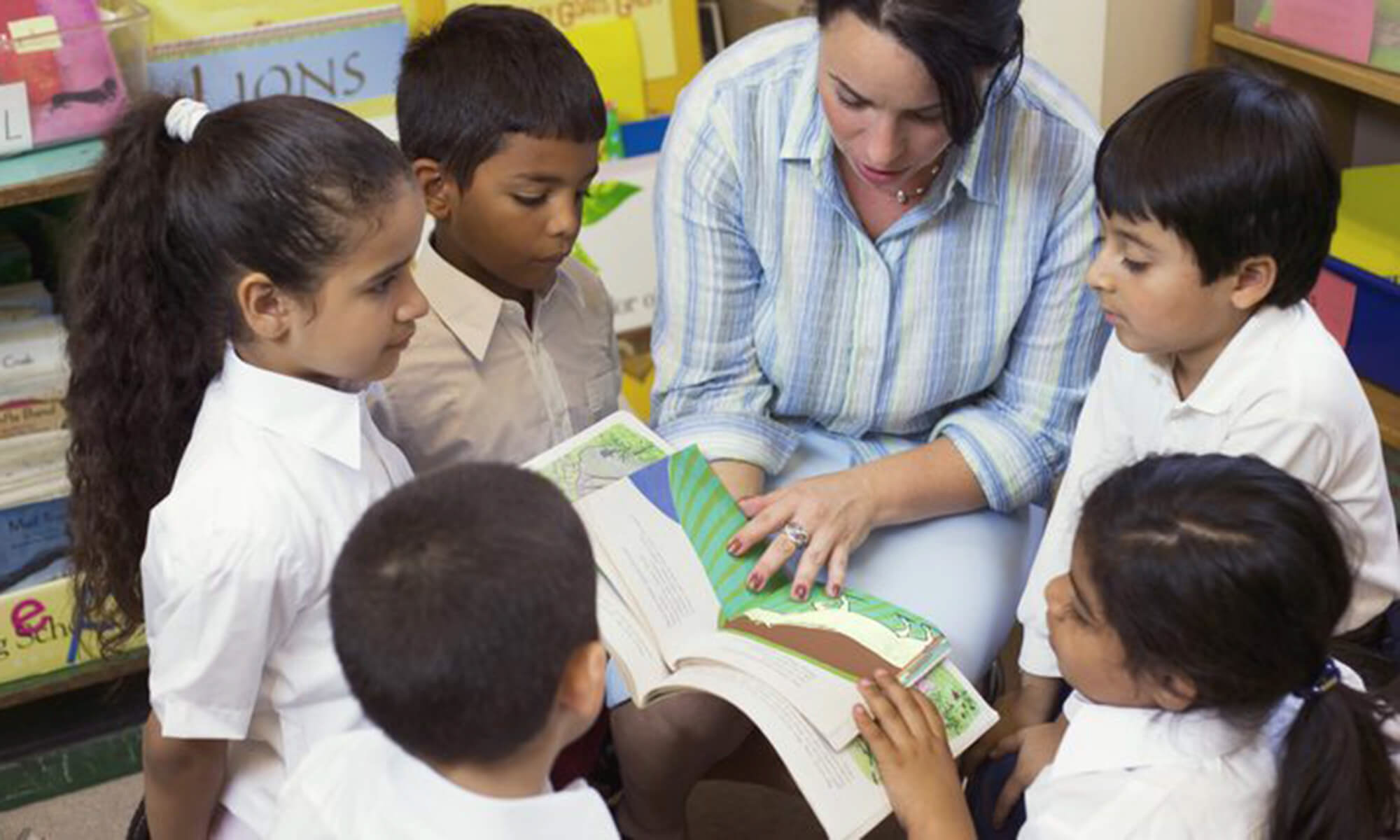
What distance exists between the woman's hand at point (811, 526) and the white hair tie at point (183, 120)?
587 millimetres

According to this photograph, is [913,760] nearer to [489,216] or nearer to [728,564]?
[728,564]

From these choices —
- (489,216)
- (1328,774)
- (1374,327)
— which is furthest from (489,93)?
(1374,327)

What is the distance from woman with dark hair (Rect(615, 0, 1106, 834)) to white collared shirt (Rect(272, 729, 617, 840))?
1.62 feet

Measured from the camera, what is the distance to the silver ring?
1.48 metres

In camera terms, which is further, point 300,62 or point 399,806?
point 300,62

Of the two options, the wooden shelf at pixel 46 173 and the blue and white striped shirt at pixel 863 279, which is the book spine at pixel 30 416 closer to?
the wooden shelf at pixel 46 173

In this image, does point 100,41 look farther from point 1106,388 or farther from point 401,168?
point 1106,388

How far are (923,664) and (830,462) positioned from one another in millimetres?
326

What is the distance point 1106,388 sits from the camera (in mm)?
1496

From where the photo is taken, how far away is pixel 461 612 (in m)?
0.91

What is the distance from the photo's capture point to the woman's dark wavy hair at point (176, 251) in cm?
125

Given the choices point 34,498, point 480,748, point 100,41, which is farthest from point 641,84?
point 480,748

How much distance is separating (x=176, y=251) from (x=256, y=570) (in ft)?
0.89

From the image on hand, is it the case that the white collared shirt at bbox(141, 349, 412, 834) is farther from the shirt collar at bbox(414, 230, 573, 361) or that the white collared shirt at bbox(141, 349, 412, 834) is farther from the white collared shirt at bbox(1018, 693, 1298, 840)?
the white collared shirt at bbox(1018, 693, 1298, 840)
